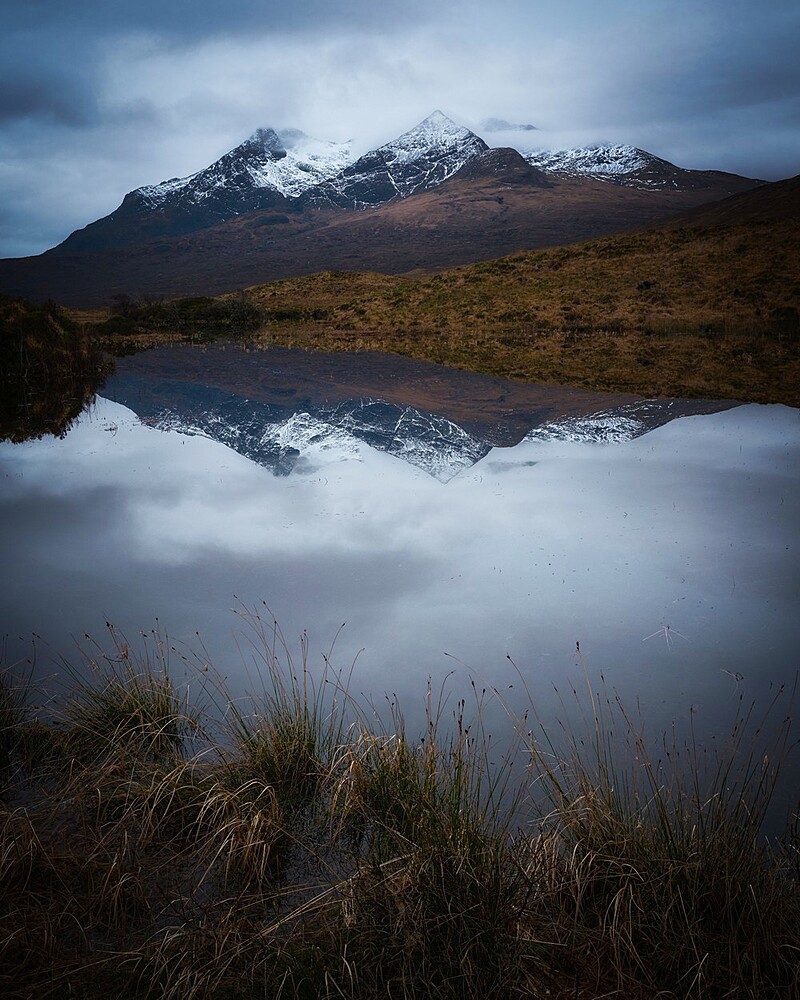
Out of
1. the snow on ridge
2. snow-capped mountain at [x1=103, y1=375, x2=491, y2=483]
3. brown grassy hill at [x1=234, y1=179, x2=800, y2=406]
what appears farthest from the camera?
brown grassy hill at [x1=234, y1=179, x2=800, y2=406]

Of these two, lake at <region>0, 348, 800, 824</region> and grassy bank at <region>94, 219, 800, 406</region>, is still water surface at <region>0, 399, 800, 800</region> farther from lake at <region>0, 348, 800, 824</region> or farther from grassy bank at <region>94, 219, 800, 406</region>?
grassy bank at <region>94, 219, 800, 406</region>

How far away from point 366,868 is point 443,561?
4.62m

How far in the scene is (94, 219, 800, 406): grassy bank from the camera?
23016 millimetres

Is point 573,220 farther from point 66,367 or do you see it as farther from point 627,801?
point 627,801

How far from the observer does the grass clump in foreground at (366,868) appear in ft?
9.07

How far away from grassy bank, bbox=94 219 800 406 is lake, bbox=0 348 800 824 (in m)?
8.31

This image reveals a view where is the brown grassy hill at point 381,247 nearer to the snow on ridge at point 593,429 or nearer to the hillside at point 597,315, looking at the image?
the hillside at point 597,315

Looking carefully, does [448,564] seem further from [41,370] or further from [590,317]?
[590,317]

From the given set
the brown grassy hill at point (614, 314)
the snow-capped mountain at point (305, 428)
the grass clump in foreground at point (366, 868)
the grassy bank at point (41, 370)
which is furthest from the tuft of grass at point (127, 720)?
the brown grassy hill at point (614, 314)

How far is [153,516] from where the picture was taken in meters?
9.36

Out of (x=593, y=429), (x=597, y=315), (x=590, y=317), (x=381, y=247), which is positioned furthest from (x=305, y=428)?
(x=381, y=247)

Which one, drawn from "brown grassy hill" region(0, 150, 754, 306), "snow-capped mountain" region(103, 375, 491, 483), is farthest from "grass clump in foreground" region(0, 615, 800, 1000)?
"brown grassy hill" region(0, 150, 754, 306)

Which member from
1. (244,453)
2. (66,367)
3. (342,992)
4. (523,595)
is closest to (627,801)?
(342,992)

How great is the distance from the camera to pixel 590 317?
1642 inches
